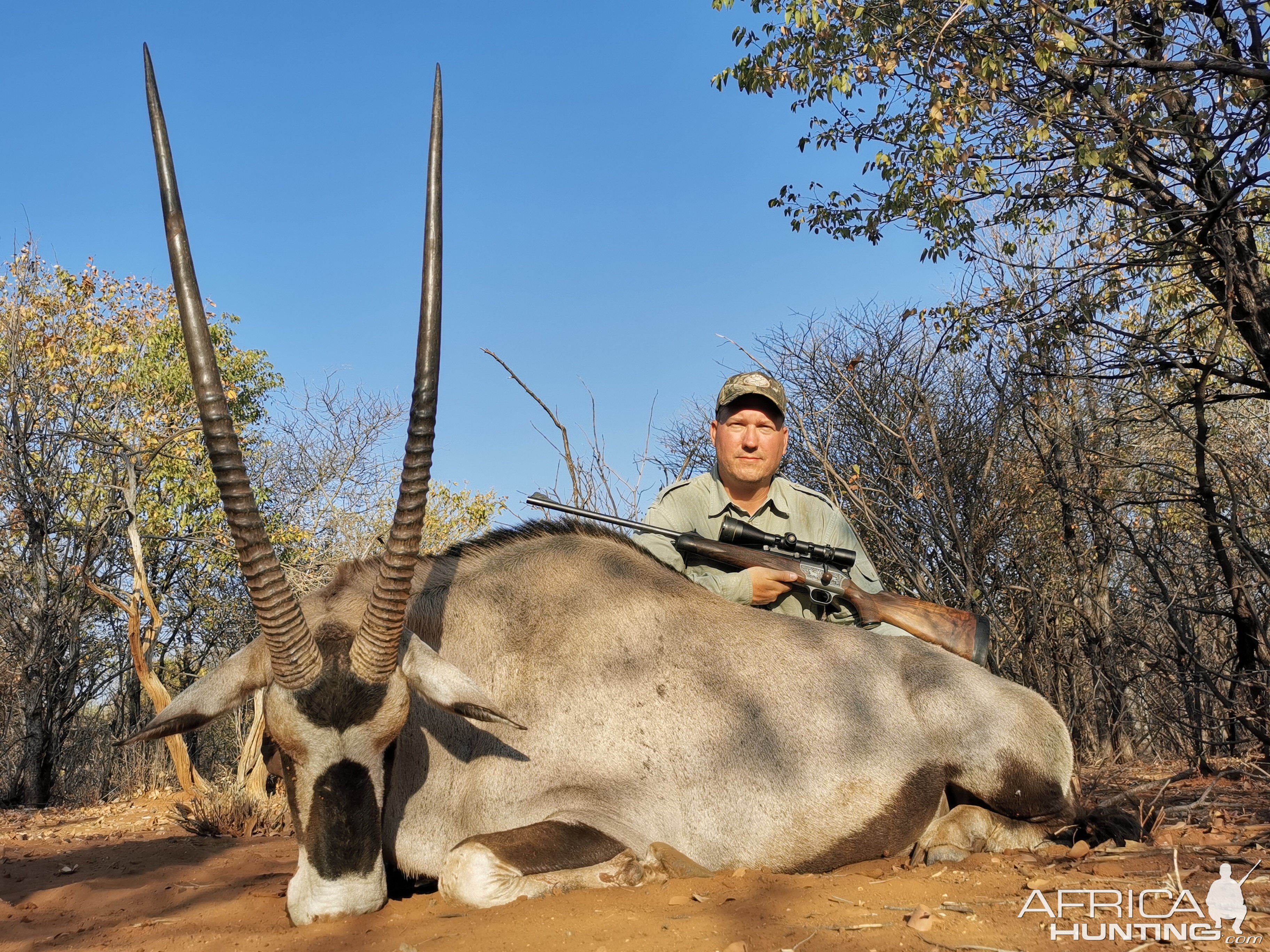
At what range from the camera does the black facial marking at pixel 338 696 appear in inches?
163

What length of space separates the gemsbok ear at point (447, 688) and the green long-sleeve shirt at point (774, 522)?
6.12 feet

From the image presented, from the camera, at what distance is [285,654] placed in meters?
4.16

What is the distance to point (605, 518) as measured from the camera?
647 cm

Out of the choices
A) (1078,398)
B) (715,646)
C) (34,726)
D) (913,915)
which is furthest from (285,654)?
(34,726)

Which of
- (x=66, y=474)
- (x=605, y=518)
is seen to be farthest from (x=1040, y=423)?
(x=66, y=474)

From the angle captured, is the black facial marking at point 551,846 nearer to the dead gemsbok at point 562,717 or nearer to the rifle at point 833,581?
the dead gemsbok at point 562,717

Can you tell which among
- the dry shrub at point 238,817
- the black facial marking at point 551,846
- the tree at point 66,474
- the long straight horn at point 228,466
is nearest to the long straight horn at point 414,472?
the long straight horn at point 228,466

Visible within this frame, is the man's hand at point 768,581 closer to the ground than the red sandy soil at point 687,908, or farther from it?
farther from it

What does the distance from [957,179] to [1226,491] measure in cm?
357

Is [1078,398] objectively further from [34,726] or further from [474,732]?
[34,726]

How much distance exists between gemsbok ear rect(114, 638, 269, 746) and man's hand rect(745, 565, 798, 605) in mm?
2669

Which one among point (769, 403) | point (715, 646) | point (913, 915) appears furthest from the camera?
point (769, 403)

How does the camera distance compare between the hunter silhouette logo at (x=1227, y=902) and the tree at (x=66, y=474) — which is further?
the tree at (x=66, y=474)

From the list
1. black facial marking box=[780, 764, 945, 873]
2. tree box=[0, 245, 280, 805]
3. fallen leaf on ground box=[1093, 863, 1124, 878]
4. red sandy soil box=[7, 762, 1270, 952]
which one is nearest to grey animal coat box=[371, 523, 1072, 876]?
black facial marking box=[780, 764, 945, 873]
